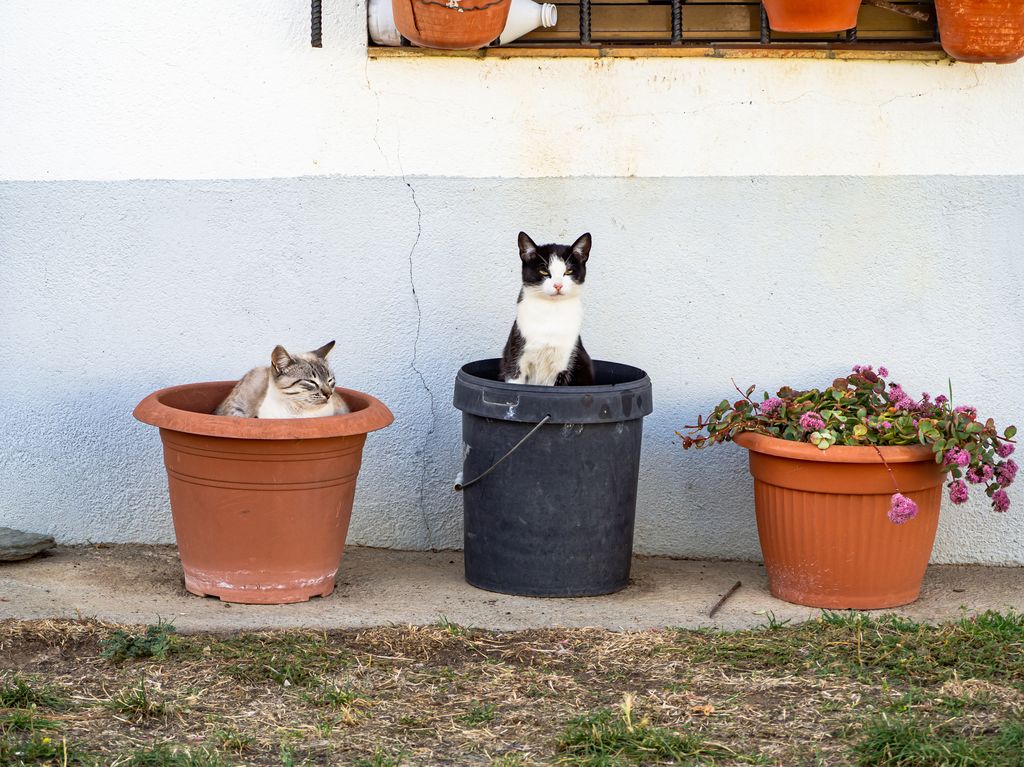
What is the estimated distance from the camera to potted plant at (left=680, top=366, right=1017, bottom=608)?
4.08 m

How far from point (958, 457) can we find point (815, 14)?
153 cm

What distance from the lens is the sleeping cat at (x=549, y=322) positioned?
4.34 m

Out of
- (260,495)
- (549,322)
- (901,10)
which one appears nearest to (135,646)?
(260,495)

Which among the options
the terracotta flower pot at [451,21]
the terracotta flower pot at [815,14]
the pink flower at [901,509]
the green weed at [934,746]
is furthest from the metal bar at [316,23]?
the green weed at [934,746]

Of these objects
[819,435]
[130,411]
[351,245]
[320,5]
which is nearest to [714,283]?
[819,435]

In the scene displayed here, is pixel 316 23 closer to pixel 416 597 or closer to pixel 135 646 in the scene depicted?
pixel 416 597

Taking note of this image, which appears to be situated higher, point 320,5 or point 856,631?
point 320,5

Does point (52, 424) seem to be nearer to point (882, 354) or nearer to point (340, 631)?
point (340, 631)

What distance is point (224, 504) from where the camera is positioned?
4113mm

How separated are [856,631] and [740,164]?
1714mm

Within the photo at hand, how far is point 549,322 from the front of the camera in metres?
4.36

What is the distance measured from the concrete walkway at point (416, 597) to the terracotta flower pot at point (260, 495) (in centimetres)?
9

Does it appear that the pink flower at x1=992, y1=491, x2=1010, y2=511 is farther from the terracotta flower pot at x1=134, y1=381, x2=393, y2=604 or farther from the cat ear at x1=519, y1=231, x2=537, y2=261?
the terracotta flower pot at x1=134, y1=381, x2=393, y2=604

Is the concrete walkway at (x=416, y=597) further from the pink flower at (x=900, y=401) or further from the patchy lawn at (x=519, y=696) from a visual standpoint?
the pink flower at (x=900, y=401)
